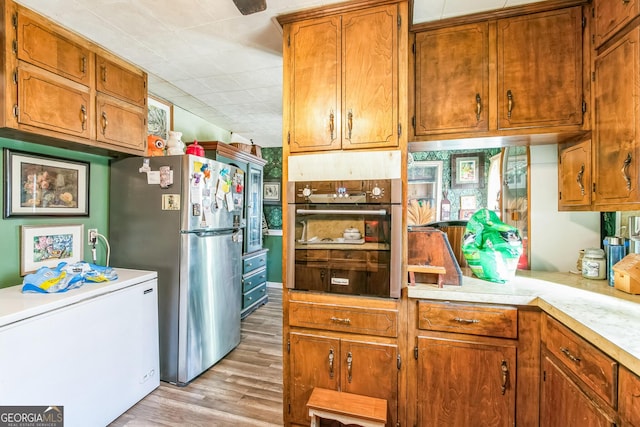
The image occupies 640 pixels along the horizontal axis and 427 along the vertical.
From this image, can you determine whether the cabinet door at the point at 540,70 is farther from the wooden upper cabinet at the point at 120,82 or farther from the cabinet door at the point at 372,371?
the wooden upper cabinet at the point at 120,82

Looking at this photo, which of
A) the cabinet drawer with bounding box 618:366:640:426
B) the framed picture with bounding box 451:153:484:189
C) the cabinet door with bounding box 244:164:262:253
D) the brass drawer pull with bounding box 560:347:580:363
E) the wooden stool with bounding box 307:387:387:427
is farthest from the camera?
the cabinet door with bounding box 244:164:262:253

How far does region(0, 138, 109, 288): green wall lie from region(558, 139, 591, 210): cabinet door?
350cm

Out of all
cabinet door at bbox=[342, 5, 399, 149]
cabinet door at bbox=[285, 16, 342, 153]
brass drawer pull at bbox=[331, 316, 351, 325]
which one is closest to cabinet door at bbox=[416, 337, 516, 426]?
brass drawer pull at bbox=[331, 316, 351, 325]

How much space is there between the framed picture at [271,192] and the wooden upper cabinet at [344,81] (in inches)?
133

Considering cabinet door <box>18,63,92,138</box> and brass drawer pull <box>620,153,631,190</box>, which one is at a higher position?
cabinet door <box>18,63,92,138</box>

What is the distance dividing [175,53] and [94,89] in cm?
62

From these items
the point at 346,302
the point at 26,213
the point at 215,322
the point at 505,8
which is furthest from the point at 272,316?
the point at 505,8

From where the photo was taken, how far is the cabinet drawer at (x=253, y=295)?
370cm

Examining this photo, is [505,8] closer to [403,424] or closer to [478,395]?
[478,395]

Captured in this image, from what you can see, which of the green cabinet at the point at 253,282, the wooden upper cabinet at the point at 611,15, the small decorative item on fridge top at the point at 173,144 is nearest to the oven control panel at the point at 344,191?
the wooden upper cabinet at the point at 611,15

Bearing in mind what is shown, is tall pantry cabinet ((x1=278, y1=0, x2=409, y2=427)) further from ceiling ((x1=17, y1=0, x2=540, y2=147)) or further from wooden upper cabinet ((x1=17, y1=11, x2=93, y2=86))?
wooden upper cabinet ((x1=17, y1=11, x2=93, y2=86))

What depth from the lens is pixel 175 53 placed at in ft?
6.99

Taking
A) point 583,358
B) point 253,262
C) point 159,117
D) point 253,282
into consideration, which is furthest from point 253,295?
point 583,358

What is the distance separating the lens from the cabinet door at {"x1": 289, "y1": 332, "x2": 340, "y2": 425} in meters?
1.64
